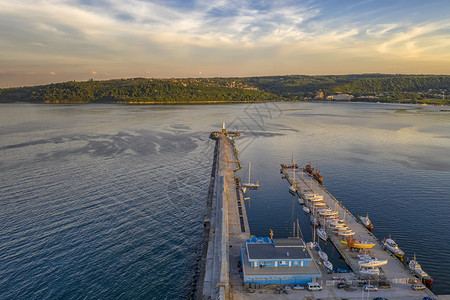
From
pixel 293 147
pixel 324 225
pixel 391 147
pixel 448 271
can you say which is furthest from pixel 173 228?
pixel 391 147

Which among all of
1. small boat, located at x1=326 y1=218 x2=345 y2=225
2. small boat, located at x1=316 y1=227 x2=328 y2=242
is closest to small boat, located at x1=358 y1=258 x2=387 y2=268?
small boat, located at x1=316 y1=227 x2=328 y2=242

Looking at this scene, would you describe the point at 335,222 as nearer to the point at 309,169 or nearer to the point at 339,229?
the point at 339,229

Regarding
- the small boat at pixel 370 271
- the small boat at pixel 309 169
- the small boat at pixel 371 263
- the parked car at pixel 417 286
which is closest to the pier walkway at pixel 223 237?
the small boat at pixel 370 271

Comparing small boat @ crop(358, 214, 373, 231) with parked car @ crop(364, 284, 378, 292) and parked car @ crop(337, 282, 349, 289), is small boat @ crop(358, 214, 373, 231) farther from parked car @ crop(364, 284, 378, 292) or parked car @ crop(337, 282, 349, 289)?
parked car @ crop(337, 282, 349, 289)

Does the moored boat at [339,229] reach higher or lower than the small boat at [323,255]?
higher

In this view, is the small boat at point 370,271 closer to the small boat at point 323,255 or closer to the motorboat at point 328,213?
the small boat at point 323,255
